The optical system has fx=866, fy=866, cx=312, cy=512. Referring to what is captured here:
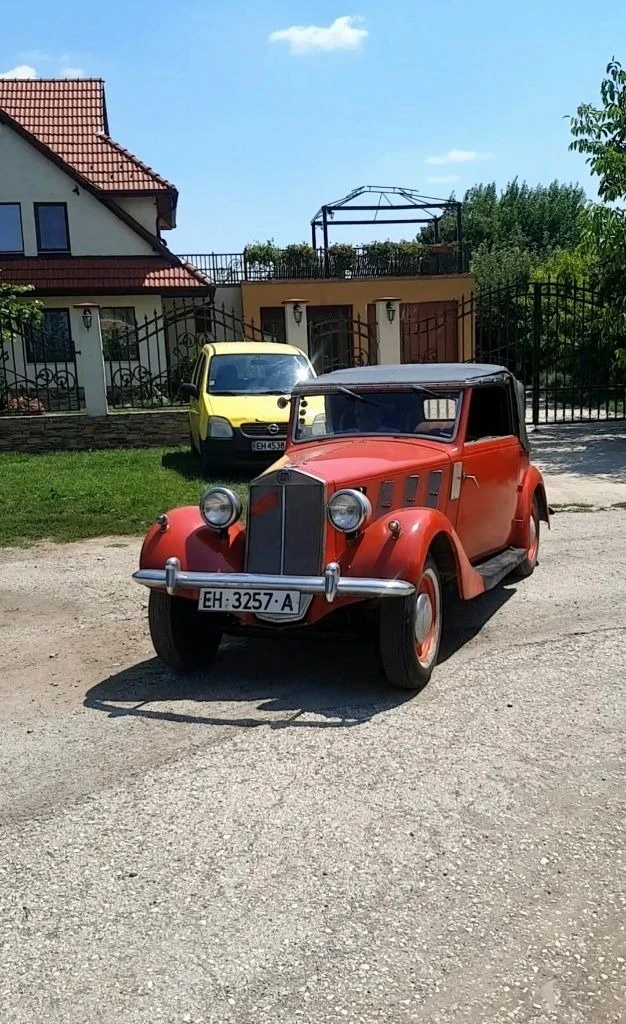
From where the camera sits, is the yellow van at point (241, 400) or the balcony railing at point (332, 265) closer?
the yellow van at point (241, 400)

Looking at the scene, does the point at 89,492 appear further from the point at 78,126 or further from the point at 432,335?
the point at 78,126

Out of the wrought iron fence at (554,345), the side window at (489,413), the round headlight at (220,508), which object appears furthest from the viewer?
the wrought iron fence at (554,345)

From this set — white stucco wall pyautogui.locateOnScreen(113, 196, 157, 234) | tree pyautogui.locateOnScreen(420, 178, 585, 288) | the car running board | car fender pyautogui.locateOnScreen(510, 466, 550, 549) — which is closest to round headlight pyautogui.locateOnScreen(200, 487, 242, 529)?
the car running board

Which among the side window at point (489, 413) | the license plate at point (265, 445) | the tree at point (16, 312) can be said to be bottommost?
the license plate at point (265, 445)

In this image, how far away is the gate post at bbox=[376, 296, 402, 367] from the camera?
15.4m

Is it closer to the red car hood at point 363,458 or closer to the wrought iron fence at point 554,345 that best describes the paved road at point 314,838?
the red car hood at point 363,458

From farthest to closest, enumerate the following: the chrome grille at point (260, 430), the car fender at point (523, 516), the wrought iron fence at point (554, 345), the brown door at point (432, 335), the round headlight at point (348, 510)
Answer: the brown door at point (432, 335)
the wrought iron fence at point (554, 345)
the chrome grille at point (260, 430)
the car fender at point (523, 516)
the round headlight at point (348, 510)

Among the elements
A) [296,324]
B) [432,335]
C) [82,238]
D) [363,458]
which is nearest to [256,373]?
[296,324]

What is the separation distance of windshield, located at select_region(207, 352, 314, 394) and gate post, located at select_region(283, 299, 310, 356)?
242 cm

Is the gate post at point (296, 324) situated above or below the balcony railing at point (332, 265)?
below

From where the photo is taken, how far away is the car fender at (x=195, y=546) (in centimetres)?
474

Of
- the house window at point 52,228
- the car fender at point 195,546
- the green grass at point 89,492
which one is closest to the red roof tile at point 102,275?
the house window at point 52,228

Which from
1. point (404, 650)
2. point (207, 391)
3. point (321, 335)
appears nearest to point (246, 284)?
point (321, 335)

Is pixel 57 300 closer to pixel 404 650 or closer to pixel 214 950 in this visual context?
pixel 404 650
